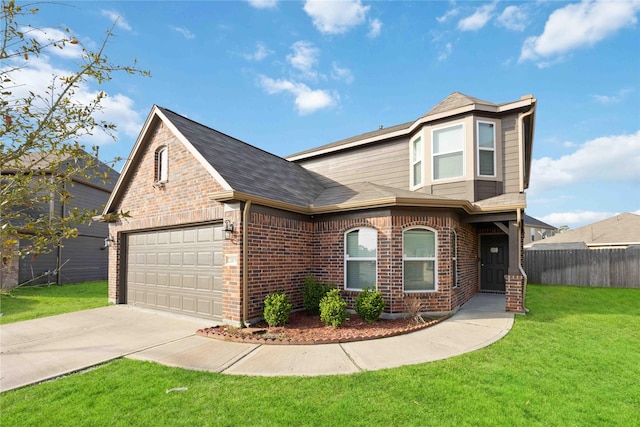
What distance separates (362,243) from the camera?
8406mm

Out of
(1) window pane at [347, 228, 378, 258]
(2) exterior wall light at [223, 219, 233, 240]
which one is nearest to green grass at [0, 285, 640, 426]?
(2) exterior wall light at [223, 219, 233, 240]

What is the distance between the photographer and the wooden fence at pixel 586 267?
12.9m

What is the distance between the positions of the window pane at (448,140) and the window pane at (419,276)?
174 inches

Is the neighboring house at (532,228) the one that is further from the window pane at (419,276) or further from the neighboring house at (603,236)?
the window pane at (419,276)

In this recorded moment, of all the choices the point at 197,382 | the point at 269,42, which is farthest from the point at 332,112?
the point at 197,382

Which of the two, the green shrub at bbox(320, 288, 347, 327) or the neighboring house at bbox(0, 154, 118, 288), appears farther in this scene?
the neighboring house at bbox(0, 154, 118, 288)

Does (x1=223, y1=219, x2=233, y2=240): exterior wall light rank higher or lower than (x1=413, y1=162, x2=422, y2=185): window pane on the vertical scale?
lower

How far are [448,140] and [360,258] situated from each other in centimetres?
A: 537

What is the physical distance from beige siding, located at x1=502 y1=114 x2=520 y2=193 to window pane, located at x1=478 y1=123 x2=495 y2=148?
39cm

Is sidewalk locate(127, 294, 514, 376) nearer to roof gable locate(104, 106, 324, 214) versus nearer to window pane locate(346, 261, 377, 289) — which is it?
window pane locate(346, 261, 377, 289)

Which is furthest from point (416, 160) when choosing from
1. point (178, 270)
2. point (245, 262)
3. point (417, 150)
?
point (178, 270)

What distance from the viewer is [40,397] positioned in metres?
4.14

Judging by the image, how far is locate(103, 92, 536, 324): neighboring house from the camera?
768cm

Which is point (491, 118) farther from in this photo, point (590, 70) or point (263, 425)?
point (263, 425)
